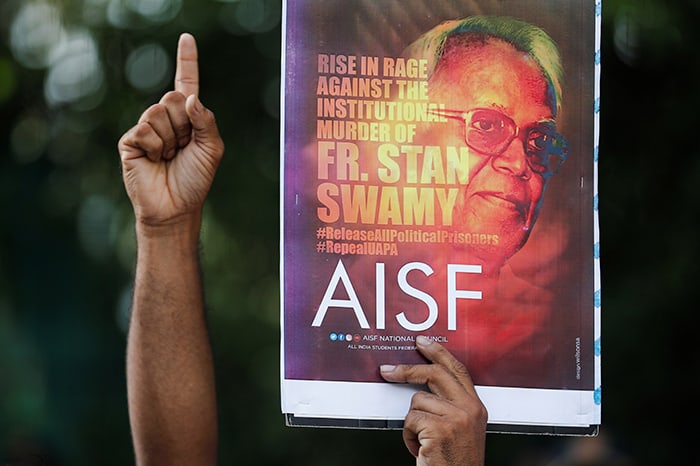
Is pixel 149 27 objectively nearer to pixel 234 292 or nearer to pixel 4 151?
pixel 4 151

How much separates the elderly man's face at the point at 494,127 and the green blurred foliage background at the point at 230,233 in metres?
1.88

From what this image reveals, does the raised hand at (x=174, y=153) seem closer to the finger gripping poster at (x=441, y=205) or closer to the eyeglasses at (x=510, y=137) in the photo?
the finger gripping poster at (x=441, y=205)

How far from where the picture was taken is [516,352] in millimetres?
1700

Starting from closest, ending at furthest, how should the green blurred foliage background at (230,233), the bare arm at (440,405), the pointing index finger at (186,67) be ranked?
1. the bare arm at (440,405)
2. the pointing index finger at (186,67)
3. the green blurred foliage background at (230,233)

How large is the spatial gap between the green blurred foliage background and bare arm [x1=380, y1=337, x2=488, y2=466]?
210 cm

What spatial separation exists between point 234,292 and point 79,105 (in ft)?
2.70

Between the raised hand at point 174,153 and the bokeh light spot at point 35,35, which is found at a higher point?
the bokeh light spot at point 35,35

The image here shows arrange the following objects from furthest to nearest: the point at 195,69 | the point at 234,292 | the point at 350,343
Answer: the point at 234,292
the point at 195,69
the point at 350,343


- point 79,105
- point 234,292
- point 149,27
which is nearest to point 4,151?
point 79,105

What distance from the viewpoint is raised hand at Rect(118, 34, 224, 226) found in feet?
5.66

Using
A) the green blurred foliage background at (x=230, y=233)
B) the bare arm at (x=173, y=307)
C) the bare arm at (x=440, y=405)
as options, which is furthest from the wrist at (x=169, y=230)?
the green blurred foliage background at (x=230, y=233)

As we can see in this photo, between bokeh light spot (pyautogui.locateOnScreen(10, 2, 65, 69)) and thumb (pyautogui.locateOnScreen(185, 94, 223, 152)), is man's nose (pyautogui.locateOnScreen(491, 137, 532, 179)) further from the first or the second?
bokeh light spot (pyautogui.locateOnScreen(10, 2, 65, 69))

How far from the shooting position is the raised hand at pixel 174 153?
5.66ft

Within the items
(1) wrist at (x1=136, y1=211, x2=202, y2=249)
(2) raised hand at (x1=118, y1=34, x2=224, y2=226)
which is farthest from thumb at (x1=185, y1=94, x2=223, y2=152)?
(1) wrist at (x1=136, y1=211, x2=202, y2=249)
